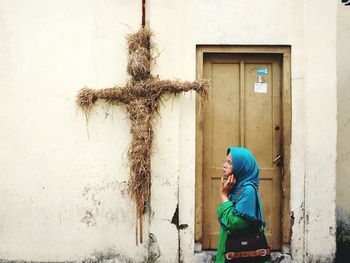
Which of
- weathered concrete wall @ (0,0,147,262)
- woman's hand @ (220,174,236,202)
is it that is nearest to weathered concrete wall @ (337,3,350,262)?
weathered concrete wall @ (0,0,147,262)

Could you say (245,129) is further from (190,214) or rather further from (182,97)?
(190,214)

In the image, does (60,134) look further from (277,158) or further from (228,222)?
(228,222)

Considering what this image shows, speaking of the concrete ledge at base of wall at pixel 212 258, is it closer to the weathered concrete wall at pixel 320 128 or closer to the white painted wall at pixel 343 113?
the weathered concrete wall at pixel 320 128

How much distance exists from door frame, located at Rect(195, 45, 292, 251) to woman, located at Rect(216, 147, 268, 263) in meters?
2.08

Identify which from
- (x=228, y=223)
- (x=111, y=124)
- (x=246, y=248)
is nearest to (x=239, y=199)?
(x=228, y=223)

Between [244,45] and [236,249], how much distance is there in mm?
3020

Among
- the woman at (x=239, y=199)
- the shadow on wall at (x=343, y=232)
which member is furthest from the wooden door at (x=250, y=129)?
the woman at (x=239, y=199)

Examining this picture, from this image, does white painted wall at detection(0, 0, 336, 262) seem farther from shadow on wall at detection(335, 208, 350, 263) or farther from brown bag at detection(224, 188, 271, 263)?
brown bag at detection(224, 188, 271, 263)

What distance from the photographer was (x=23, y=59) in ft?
18.1

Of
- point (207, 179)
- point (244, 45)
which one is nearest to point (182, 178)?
point (207, 179)

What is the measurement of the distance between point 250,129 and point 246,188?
7.93 ft

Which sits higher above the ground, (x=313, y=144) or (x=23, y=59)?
(x=23, y=59)

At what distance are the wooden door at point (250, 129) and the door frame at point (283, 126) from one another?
0.10m

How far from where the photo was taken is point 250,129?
555cm
